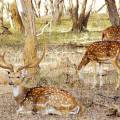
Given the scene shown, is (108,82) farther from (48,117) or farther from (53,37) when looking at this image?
(53,37)

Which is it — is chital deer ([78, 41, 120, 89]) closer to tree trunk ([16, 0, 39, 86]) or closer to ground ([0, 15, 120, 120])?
ground ([0, 15, 120, 120])

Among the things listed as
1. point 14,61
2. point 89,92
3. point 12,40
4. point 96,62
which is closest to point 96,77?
point 96,62

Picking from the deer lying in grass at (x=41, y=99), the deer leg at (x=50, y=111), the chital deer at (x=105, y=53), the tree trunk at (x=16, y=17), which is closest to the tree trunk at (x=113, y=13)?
the tree trunk at (x=16, y=17)

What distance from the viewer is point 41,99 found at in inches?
249

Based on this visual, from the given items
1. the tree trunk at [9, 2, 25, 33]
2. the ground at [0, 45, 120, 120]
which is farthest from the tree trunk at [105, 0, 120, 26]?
the tree trunk at [9, 2, 25, 33]

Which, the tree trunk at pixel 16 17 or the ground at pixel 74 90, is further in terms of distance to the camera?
the tree trunk at pixel 16 17

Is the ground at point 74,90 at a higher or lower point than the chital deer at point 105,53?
lower

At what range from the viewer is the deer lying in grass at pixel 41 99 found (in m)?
6.25

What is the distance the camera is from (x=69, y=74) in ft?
29.2

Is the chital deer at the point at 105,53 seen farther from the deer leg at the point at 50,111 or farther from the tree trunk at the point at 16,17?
the tree trunk at the point at 16,17

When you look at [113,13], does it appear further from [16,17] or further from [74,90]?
[74,90]

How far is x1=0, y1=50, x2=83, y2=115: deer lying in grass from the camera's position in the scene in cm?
625

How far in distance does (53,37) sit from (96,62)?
8.39m

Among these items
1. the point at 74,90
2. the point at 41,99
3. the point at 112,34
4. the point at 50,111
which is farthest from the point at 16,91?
the point at 112,34
